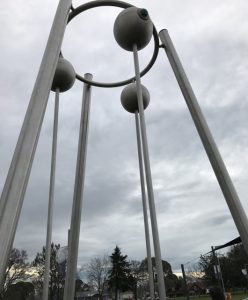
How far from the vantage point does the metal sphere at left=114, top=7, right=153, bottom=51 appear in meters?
9.19

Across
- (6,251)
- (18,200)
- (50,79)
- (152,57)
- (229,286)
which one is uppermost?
(229,286)

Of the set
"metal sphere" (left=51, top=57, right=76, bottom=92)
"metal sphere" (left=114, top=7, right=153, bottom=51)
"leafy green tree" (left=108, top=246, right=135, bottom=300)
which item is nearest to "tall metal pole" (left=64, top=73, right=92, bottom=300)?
"metal sphere" (left=51, top=57, right=76, bottom=92)

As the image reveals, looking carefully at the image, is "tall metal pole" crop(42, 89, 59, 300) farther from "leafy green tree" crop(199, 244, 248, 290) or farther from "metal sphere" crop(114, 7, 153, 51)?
"leafy green tree" crop(199, 244, 248, 290)

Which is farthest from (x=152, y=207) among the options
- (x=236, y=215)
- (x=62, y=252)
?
(x=62, y=252)

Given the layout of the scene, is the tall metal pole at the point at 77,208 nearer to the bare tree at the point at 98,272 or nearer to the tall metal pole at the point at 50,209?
the tall metal pole at the point at 50,209

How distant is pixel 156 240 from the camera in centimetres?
711

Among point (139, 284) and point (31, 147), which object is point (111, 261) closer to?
point (139, 284)

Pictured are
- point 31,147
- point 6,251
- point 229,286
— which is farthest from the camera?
point 229,286

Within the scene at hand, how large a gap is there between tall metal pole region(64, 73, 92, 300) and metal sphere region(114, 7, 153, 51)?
3.76 m

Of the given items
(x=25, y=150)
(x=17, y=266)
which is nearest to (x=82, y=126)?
(x=25, y=150)

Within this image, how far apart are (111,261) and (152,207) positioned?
60391 millimetres

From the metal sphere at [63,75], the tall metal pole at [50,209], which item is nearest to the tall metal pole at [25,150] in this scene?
the metal sphere at [63,75]

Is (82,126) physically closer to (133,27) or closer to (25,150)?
(133,27)

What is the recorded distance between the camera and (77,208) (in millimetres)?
11109
